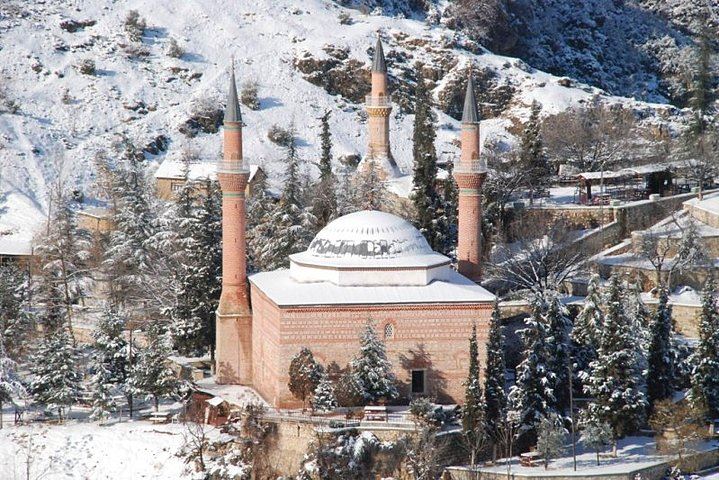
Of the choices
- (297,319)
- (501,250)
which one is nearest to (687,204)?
(501,250)

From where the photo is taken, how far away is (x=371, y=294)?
42000 millimetres

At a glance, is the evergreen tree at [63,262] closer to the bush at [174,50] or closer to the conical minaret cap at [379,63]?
the conical minaret cap at [379,63]

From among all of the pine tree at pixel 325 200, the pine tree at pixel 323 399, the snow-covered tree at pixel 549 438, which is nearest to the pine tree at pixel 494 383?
the snow-covered tree at pixel 549 438

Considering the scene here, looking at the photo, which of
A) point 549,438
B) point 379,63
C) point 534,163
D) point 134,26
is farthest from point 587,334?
point 134,26

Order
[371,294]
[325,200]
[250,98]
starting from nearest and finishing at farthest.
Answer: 1. [371,294]
2. [325,200]
3. [250,98]

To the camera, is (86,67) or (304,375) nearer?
(304,375)

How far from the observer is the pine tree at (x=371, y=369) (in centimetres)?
4041

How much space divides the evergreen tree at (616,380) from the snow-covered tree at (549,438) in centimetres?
143

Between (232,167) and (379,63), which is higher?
(379,63)

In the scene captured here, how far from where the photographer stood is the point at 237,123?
149 feet

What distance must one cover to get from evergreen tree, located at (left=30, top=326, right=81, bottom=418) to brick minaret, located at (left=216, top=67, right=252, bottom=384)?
475 centimetres

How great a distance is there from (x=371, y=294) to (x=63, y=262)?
60.2ft

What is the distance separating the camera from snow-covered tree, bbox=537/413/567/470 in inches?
1544

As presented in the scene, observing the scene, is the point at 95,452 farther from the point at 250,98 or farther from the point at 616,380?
the point at 250,98
